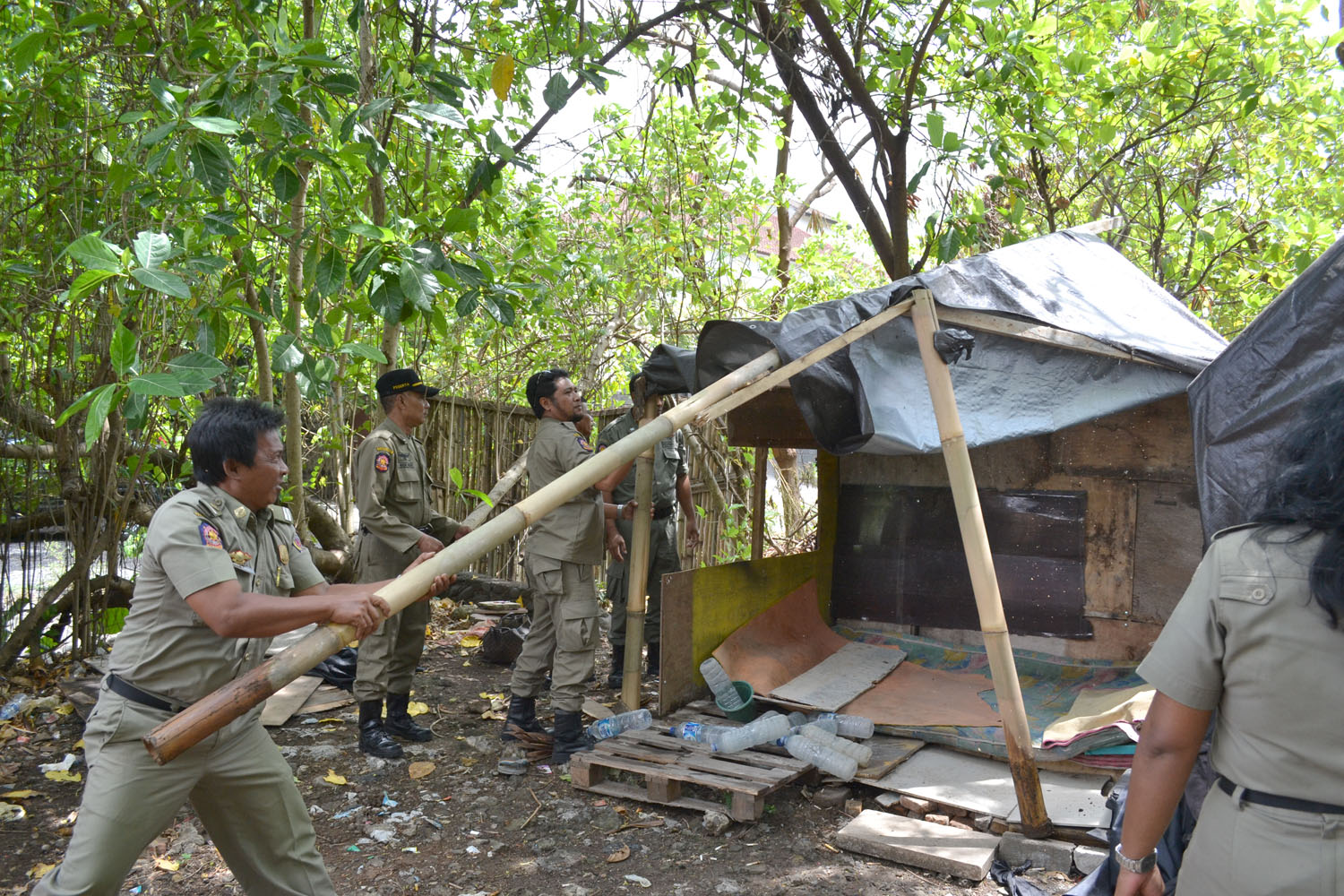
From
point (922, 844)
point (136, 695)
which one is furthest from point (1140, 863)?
point (136, 695)

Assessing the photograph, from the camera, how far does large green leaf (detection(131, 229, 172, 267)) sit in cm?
308

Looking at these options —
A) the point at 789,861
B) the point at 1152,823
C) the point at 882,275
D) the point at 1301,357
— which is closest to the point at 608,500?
the point at 789,861

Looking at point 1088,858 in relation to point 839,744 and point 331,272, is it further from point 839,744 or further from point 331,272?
point 331,272

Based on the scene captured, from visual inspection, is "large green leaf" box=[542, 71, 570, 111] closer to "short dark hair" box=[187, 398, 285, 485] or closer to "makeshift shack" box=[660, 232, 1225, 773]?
"makeshift shack" box=[660, 232, 1225, 773]

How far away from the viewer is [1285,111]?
284 inches

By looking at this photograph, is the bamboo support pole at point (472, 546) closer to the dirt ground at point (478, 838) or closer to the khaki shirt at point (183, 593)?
the khaki shirt at point (183, 593)

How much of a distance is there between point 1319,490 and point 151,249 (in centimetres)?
328

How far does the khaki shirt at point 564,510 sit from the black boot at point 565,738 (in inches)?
33.3

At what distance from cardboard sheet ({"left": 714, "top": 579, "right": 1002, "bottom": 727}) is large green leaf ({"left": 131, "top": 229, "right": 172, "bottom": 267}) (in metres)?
3.83

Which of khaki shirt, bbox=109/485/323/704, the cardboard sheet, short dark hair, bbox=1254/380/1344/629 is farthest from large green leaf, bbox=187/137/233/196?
the cardboard sheet

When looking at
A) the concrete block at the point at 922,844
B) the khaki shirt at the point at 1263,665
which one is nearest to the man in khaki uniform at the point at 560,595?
the concrete block at the point at 922,844

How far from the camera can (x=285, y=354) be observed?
14.2 feet

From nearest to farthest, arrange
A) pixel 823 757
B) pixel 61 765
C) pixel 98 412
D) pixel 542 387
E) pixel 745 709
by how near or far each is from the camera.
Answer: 1. pixel 98 412
2. pixel 823 757
3. pixel 61 765
4. pixel 745 709
5. pixel 542 387

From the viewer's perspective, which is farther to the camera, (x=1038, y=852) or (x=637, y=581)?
(x=637, y=581)
